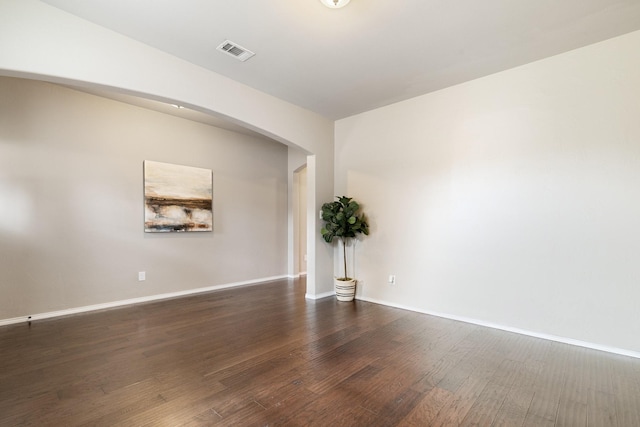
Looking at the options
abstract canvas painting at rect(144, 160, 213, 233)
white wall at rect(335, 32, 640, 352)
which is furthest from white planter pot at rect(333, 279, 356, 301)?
abstract canvas painting at rect(144, 160, 213, 233)

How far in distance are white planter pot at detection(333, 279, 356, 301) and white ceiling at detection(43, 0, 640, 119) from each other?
2.88 m

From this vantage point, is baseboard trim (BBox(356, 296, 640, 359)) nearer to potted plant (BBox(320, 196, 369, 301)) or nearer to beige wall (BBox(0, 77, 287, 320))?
potted plant (BBox(320, 196, 369, 301))

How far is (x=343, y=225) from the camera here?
4.49 metres

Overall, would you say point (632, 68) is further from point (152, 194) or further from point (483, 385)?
point (152, 194)

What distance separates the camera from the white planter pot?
179 inches

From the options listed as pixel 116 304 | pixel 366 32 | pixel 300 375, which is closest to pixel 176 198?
pixel 116 304

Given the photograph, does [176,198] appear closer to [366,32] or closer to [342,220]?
[342,220]

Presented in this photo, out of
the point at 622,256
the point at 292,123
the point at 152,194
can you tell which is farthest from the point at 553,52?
the point at 152,194

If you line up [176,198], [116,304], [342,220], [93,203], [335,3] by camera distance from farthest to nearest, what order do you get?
[176,198]
[342,220]
[116,304]
[93,203]
[335,3]

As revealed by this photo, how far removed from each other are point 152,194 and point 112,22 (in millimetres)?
2575

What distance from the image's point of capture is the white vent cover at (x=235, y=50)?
9.43 feet

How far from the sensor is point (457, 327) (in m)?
3.43

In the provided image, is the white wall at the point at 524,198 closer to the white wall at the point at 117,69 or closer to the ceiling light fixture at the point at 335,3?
the white wall at the point at 117,69

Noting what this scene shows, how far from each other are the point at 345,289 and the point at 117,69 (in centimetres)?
385
